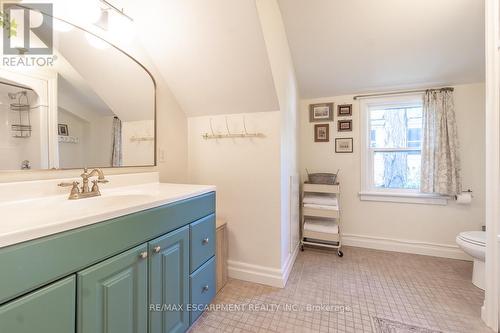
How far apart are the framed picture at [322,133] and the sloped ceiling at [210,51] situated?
1.24 meters

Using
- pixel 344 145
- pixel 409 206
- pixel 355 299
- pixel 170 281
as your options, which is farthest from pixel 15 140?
pixel 409 206

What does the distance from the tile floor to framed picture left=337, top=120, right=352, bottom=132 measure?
1539 millimetres

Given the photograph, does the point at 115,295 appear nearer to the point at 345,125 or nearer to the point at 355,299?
the point at 355,299

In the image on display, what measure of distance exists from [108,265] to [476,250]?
259 cm

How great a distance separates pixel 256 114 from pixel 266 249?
3.93ft

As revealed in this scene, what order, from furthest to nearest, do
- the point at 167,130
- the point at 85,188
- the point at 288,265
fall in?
the point at 288,265
the point at 167,130
the point at 85,188

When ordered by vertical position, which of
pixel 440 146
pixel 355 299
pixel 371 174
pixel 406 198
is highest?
pixel 440 146

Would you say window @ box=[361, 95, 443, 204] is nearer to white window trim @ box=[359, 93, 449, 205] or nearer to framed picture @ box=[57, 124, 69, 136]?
white window trim @ box=[359, 93, 449, 205]

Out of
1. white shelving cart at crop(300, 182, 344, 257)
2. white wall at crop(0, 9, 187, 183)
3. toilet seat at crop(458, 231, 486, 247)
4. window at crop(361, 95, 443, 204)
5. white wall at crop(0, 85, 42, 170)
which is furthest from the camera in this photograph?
window at crop(361, 95, 443, 204)

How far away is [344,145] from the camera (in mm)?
2912

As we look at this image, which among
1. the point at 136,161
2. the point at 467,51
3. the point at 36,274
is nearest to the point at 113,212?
the point at 36,274

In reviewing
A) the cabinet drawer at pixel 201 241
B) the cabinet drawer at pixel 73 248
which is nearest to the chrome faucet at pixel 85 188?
the cabinet drawer at pixel 73 248

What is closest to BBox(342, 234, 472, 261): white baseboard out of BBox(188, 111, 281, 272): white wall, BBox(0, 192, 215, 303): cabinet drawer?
BBox(188, 111, 281, 272): white wall

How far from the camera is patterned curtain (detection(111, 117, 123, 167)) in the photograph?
1.58m
